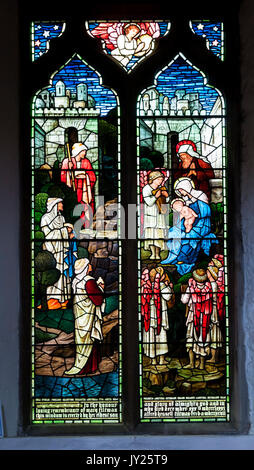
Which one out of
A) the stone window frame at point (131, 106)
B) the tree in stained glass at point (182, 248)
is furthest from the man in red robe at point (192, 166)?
the stone window frame at point (131, 106)

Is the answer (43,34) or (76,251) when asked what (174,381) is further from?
(43,34)

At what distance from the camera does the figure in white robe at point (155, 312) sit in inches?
156

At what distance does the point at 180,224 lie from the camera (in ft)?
13.2

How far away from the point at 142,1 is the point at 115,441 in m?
2.92

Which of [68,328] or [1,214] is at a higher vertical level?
[1,214]

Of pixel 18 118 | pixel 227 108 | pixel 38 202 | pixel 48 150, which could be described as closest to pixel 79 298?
pixel 38 202

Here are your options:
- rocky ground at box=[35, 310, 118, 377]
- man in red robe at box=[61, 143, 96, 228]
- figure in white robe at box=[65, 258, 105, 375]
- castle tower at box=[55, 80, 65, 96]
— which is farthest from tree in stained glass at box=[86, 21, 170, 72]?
rocky ground at box=[35, 310, 118, 377]

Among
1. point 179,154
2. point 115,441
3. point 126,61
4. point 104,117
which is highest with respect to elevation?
point 126,61

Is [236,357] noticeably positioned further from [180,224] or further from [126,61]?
[126,61]

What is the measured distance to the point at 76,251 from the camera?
401 centimetres

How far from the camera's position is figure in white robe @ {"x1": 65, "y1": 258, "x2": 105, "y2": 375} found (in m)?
3.96

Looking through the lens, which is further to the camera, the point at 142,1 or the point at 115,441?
the point at 142,1

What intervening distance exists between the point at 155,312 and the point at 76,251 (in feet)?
2.17

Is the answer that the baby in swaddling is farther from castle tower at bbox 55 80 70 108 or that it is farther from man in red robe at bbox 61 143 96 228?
castle tower at bbox 55 80 70 108
